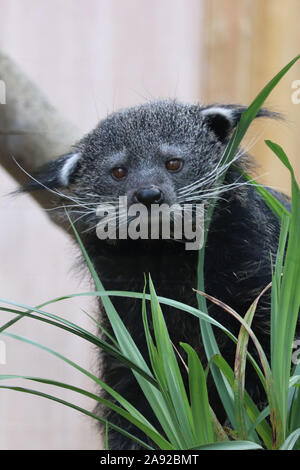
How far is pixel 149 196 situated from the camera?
138 centimetres

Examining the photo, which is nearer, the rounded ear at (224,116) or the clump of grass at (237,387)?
the clump of grass at (237,387)

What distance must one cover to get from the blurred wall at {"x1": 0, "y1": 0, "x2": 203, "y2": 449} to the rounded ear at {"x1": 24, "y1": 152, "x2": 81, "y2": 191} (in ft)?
0.15

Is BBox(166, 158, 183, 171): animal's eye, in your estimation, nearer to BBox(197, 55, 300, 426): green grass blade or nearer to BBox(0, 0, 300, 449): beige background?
BBox(0, 0, 300, 449): beige background

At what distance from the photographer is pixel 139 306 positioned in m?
1.52

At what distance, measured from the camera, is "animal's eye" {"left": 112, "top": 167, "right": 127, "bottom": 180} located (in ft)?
4.87

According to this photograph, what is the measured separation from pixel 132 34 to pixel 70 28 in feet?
0.47

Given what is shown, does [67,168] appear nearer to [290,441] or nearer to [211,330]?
[211,330]

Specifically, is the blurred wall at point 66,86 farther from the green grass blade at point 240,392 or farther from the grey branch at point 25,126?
the green grass blade at point 240,392

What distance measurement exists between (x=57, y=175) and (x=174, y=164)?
284 millimetres

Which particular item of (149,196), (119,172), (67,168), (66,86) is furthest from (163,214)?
(66,86)

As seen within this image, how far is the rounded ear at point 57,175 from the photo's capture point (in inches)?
62.2

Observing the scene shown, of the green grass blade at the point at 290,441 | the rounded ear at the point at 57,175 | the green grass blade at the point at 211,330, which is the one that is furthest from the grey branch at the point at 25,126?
the green grass blade at the point at 290,441

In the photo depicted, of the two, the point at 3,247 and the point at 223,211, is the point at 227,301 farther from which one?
the point at 3,247
